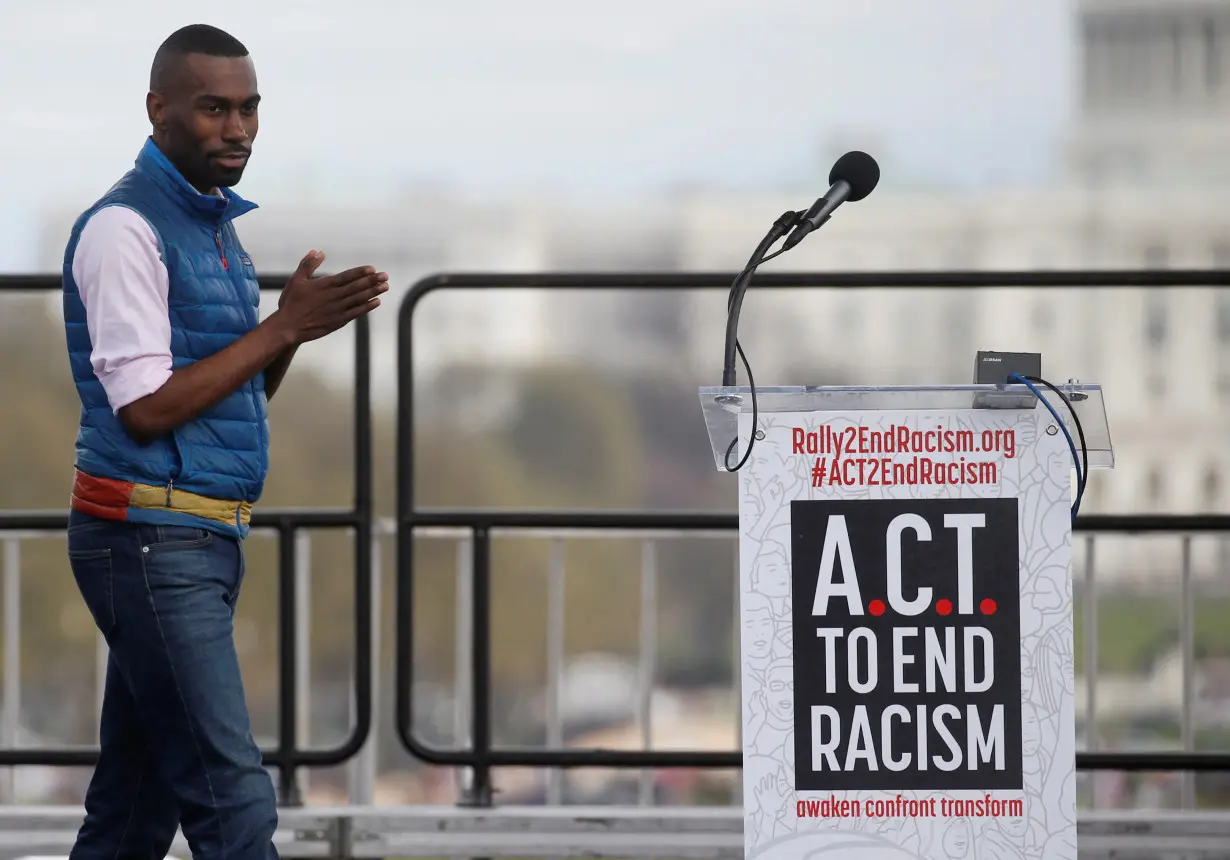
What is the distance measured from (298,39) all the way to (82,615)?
316 centimetres

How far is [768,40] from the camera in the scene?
4.82m

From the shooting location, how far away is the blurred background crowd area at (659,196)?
4246mm

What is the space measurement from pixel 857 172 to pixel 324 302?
559mm

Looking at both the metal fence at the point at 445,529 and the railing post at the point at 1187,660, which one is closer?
the metal fence at the point at 445,529

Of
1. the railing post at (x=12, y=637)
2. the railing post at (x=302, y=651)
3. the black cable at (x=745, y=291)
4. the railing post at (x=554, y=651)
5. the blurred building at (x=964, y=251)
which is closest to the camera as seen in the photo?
the black cable at (x=745, y=291)

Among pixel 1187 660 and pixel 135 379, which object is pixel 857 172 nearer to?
pixel 135 379

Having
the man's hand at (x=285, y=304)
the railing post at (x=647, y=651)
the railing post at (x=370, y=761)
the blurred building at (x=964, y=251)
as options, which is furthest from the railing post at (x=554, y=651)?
the blurred building at (x=964, y=251)

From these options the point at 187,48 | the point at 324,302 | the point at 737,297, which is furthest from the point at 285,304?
the point at 737,297

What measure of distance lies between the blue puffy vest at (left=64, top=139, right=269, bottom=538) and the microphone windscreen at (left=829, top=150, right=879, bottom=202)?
0.64m

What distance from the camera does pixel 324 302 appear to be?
4.22 feet

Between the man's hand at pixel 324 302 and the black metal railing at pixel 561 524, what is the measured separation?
815mm

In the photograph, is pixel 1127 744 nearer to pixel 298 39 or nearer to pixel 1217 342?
pixel 1217 342

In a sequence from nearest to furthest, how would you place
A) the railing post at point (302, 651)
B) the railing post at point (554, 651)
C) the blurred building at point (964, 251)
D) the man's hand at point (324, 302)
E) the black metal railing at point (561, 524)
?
the man's hand at point (324, 302), the black metal railing at point (561, 524), the railing post at point (302, 651), the railing post at point (554, 651), the blurred building at point (964, 251)

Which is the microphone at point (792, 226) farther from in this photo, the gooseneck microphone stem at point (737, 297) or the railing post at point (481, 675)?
the railing post at point (481, 675)
